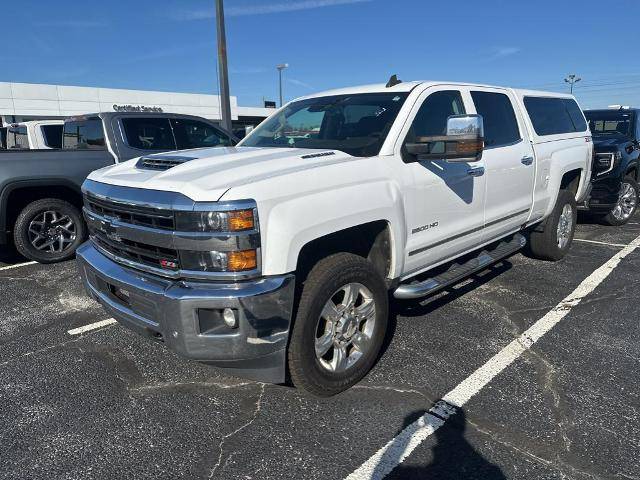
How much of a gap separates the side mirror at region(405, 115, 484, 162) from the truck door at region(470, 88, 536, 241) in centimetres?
95

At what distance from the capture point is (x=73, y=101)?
38031mm

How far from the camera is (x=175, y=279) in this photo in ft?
8.64

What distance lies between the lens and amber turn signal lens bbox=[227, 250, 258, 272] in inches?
96.9

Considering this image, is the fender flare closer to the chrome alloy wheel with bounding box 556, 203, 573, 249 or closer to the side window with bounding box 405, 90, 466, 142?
the side window with bounding box 405, 90, 466, 142

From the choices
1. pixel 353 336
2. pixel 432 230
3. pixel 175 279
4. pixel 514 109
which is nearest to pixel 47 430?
pixel 175 279

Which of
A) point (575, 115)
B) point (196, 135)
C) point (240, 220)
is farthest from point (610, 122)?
point (240, 220)

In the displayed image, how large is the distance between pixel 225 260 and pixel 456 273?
2196mm

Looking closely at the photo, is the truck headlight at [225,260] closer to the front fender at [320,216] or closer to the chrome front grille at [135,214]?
the front fender at [320,216]

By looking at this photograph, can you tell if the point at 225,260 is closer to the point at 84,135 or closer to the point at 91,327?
the point at 91,327

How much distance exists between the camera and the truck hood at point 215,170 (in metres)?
2.54

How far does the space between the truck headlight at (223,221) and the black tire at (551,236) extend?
4325mm

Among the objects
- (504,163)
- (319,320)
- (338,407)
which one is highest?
(504,163)

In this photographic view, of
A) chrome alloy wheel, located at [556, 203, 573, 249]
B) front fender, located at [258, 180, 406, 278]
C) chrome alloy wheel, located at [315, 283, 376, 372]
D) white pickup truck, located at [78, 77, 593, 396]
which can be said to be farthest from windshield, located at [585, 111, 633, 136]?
chrome alloy wheel, located at [315, 283, 376, 372]

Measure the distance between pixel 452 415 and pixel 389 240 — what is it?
1.15m
